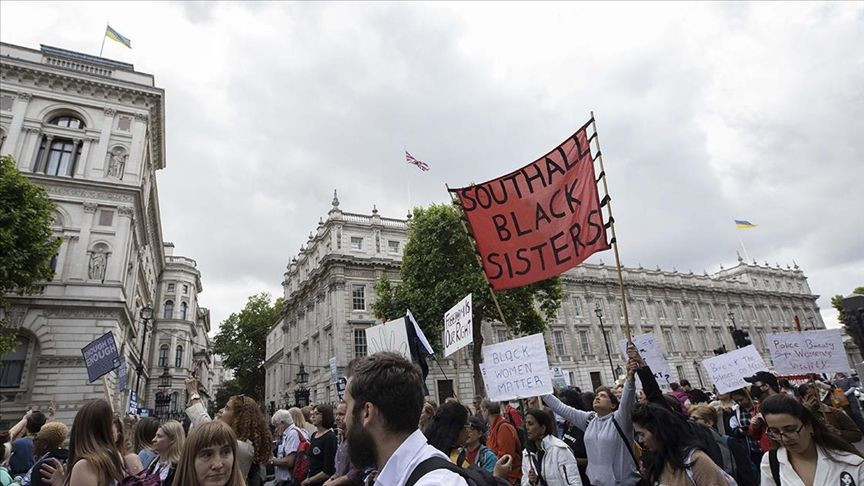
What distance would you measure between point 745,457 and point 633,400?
6.82ft

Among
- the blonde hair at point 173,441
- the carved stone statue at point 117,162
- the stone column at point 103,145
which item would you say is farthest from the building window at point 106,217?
the blonde hair at point 173,441

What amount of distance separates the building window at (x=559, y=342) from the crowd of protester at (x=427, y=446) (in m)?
36.9

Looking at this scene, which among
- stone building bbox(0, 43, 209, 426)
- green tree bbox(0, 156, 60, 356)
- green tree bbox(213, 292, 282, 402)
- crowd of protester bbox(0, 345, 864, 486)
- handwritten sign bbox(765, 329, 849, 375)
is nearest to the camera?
crowd of protester bbox(0, 345, 864, 486)

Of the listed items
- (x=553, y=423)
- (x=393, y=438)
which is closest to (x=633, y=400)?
(x=553, y=423)

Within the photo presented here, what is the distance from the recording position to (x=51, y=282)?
2211cm

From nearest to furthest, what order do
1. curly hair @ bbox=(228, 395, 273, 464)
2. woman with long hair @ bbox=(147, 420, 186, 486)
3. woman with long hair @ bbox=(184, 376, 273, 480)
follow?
woman with long hair @ bbox=(147, 420, 186, 486)
woman with long hair @ bbox=(184, 376, 273, 480)
curly hair @ bbox=(228, 395, 273, 464)

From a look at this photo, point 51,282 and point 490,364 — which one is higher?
point 51,282

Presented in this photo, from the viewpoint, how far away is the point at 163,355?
155 feet

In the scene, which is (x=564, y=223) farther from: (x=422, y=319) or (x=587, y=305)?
(x=587, y=305)

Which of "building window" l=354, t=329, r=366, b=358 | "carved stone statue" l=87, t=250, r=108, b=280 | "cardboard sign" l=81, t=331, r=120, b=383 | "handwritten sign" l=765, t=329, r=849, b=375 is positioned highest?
"carved stone statue" l=87, t=250, r=108, b=280

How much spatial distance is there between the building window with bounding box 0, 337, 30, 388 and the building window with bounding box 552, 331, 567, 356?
1486 inches

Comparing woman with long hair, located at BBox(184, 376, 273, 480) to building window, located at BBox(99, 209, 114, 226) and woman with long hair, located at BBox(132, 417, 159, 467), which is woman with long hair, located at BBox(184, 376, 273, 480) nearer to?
woman with long hair, located at BBox(132, 417, 159, 467)

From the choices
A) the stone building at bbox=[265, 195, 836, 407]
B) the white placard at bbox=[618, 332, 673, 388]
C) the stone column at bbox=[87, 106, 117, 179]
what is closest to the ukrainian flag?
the stone column at bbox=[87, 106, 117, 179]

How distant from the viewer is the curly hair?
4.87 m
